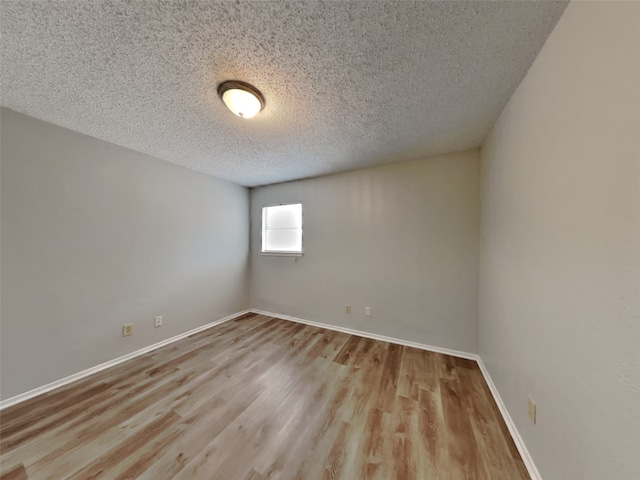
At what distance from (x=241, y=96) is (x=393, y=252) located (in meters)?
2.26

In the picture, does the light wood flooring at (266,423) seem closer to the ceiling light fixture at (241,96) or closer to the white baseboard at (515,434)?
the white baseboard at (515,434)

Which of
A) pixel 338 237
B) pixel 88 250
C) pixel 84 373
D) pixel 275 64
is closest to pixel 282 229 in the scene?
pixel 338 237

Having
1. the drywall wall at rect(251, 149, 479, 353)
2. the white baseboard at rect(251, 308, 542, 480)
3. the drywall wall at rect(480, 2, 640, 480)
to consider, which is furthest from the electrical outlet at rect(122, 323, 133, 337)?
the drywall wall at rect(480, 2, 640, 480)

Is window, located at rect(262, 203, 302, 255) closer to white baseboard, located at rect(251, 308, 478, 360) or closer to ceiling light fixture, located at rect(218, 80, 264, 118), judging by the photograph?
white baseboard, located at rect(251, 308, 478, 360)

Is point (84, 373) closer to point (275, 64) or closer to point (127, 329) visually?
point (127, 329)

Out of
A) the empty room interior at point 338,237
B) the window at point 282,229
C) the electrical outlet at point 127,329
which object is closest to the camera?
the empty room interior at point 338,237

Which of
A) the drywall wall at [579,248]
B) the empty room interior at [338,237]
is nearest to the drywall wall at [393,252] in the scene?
the empty room interior at [338,237]

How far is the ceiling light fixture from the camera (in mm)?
1321

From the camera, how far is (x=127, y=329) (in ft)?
7.33

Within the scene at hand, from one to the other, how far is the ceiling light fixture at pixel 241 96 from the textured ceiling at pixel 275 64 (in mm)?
44

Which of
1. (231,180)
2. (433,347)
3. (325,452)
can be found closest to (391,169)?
(433,347)

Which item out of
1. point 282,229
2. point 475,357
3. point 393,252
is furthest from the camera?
point 282,229

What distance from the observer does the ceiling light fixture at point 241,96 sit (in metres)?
1.32

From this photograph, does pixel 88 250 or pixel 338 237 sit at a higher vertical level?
pixel 338 237
